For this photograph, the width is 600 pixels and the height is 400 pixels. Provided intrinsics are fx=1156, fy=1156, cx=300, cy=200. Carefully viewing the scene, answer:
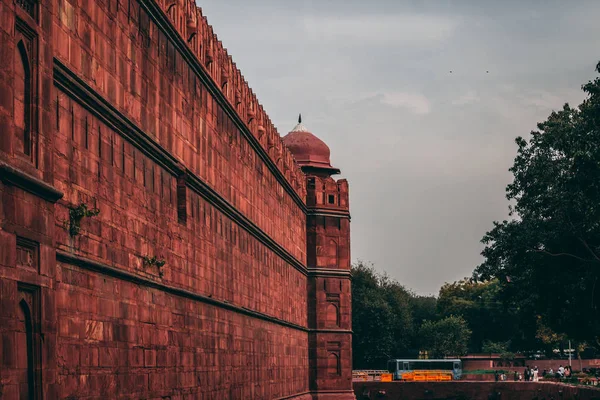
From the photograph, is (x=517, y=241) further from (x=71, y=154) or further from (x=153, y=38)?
(x=71, y=154)

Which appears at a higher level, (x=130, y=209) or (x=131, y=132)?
(x=131, y=132)

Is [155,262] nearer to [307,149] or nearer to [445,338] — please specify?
[307,149]

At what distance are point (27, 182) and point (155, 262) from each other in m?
6.97

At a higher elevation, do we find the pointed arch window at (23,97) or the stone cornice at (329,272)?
the pointed arch window at (23,97)

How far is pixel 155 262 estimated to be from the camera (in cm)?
1775

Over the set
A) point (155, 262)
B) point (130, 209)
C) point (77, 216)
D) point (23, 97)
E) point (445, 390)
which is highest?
point (23, 97)

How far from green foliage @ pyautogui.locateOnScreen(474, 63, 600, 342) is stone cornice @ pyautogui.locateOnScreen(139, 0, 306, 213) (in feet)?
23.7

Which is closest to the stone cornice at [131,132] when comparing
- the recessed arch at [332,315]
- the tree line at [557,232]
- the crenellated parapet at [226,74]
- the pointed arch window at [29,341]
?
the crenellated parapet at [226,74]

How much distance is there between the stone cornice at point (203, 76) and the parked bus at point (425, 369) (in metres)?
34.6

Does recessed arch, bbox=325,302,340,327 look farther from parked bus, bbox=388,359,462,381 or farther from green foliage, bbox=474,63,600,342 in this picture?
parked bus, bbox=388,359,462,381

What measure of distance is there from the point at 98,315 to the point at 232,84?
12.7 metres

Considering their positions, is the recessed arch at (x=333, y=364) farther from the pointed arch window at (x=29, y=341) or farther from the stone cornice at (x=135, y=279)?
the pointed arch window at (x=29, y=341)

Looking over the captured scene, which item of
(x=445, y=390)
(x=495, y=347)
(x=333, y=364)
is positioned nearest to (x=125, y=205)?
(x=333, y=364)

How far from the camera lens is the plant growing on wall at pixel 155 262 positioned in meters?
17.2
